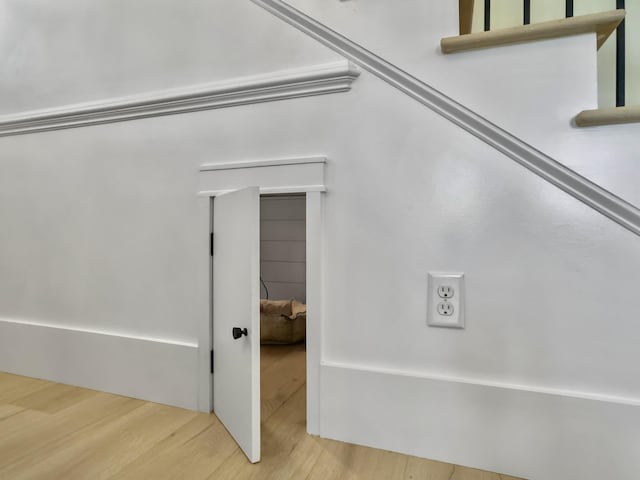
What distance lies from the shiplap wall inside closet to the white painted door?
1.69 m

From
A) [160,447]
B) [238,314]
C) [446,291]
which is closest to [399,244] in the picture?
[446,291]

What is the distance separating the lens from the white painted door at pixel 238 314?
1.34 m

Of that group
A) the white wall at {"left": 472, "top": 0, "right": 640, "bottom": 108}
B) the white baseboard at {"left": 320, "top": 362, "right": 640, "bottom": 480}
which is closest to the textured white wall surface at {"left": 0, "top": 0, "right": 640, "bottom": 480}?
the white baseboard at {"left": 320, "top": 362, "right": 640, "bottom": 480}

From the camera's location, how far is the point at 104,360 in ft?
6.43

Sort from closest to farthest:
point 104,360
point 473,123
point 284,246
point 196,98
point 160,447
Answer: point 473,123 < point 160,447 < point 196,98 < point 104,360 < point 284,246

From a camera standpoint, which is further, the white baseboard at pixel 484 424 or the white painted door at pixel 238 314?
the white painted door at pixel 238 314

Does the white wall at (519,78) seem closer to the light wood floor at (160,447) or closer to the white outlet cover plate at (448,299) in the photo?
the white outlet cover plate at (448,299)

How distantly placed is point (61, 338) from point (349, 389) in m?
1.66

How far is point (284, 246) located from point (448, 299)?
2254 millimetres

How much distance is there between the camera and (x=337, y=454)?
1399mm

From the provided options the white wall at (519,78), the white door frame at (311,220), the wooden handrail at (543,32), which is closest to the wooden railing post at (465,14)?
the white wall at (519,78)

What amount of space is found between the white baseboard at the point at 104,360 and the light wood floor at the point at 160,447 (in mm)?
72

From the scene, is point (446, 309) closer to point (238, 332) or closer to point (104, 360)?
point (238, 332)

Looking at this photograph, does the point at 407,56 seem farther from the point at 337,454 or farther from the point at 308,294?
the point at 337,454
